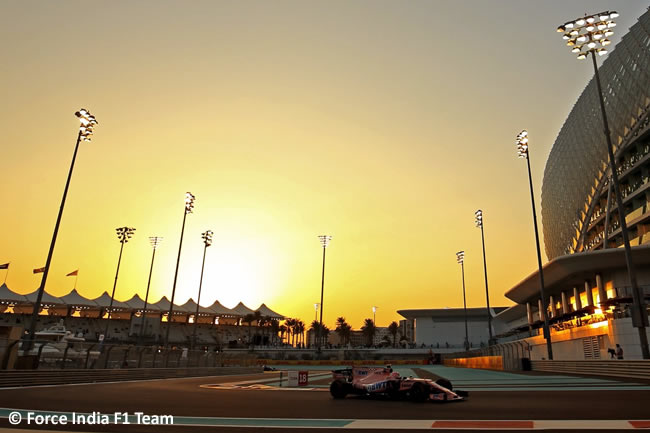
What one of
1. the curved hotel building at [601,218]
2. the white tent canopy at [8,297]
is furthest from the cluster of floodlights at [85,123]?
the white tent canopy at [8,297]

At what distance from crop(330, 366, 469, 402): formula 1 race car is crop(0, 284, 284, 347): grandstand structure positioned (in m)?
73.4

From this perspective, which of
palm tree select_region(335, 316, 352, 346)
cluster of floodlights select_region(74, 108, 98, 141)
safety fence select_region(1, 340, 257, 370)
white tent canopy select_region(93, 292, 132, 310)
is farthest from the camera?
palm tree select_region(335, 316, 352, 346)

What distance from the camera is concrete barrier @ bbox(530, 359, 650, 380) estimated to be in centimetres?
2142

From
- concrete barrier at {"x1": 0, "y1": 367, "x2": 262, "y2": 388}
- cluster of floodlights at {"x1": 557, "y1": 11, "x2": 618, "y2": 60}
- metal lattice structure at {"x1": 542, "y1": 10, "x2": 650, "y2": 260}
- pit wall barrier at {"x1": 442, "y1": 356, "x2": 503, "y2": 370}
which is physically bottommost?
concrete barrier at {"x1": 0, "y1": 367, "x2": 262, "y2": 388}

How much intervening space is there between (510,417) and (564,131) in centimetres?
9408

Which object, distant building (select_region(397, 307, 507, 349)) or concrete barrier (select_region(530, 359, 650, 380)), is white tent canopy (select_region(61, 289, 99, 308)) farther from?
concrete barrier (select_region(530, 359, 650, 380))

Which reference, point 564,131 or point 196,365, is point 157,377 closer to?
point 196,365

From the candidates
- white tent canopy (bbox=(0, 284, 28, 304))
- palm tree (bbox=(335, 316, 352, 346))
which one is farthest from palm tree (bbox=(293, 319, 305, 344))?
white tent canopy (bbox=(0, 284, 28, 304))

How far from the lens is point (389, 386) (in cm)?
1267

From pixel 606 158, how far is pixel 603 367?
52.0 m

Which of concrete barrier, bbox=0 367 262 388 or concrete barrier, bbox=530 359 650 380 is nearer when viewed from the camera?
concrete barrier, bbox=0 367 262 388

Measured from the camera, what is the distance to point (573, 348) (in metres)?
48.1

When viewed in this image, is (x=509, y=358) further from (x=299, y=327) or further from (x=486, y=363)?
(x=299, y=327)

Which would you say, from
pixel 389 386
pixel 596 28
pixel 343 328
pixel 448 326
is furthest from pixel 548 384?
pixel 343 328
